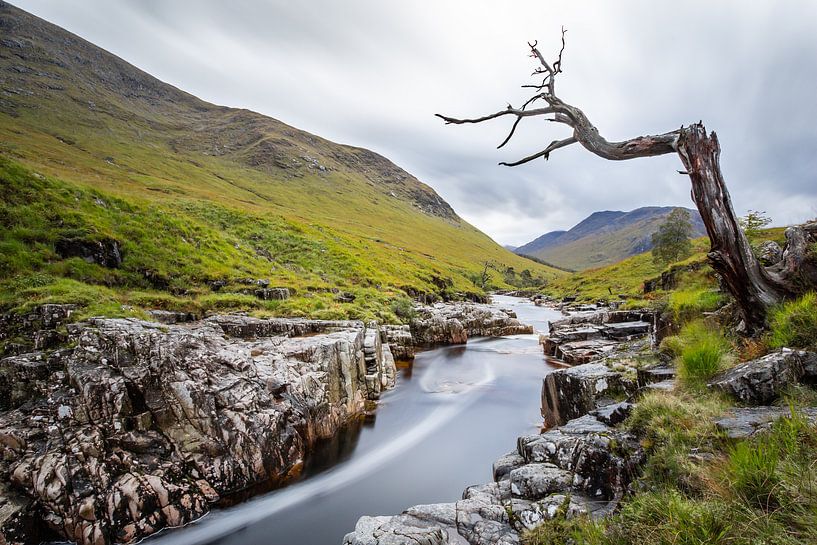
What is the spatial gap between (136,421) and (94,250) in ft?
37.6

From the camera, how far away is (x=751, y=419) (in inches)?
183

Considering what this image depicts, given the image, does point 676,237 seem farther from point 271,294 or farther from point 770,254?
point 271,294

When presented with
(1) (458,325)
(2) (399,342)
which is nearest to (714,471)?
(2) (399,342)

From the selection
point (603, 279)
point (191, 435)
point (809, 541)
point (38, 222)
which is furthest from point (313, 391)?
point (603, 279)

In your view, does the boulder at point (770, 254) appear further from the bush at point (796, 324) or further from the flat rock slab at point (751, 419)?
the flat rock slab at point (751, 419)

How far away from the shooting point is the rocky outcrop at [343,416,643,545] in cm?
525

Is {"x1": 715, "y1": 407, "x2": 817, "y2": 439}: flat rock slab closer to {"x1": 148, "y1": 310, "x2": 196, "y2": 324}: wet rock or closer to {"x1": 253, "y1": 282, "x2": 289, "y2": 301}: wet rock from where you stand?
{"x1": 148, "y1": 310, "x2": 196, "y2": 324}: wet rock

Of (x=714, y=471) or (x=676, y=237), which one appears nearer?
(x=714, y=471)

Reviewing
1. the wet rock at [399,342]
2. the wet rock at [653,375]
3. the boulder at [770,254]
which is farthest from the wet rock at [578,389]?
the wet rock at [399,342]

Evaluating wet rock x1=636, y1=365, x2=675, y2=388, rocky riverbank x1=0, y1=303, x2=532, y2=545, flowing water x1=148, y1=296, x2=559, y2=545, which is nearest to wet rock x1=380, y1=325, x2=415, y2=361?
flowing water x1=148, y1=296, x2=559, y2=545

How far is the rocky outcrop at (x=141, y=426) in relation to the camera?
7289 mm

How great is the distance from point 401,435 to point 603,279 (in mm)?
88342

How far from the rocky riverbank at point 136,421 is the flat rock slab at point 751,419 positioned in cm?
1055

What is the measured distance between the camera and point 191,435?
914 cm
